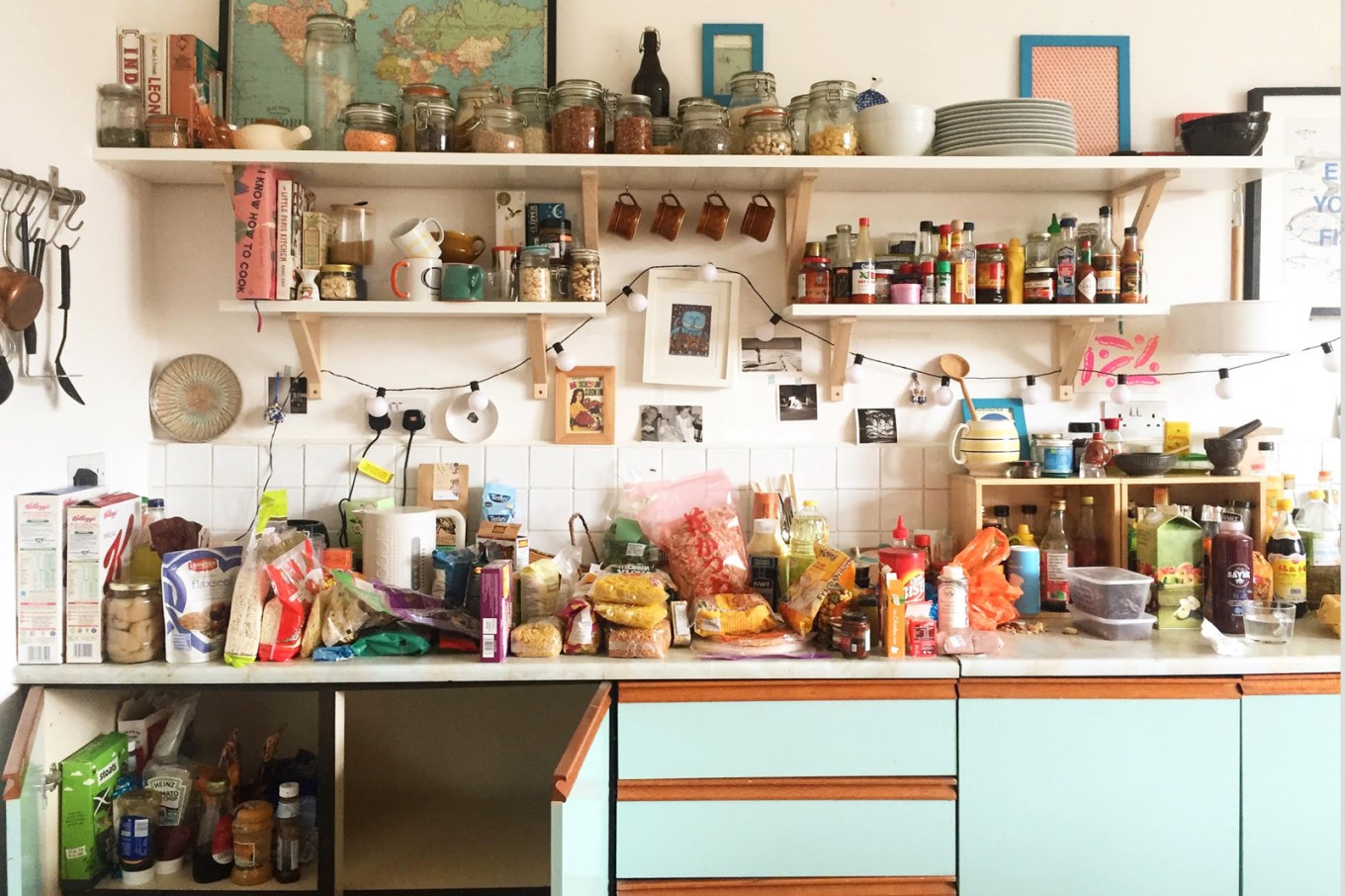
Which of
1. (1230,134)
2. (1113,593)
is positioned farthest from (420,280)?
(1230,134)

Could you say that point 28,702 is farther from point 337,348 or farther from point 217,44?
point 217,44

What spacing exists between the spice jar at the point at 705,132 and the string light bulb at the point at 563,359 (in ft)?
1.87

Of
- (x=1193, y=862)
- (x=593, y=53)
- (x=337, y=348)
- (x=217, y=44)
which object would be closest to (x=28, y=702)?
(x=337, y=348)

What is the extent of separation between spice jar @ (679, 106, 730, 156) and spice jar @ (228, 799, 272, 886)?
5.48 ft

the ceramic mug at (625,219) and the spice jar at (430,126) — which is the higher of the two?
the spice jar at (430,126)

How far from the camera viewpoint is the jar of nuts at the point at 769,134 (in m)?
2.20

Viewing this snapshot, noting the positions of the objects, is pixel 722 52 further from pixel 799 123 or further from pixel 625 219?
pixel 625 219

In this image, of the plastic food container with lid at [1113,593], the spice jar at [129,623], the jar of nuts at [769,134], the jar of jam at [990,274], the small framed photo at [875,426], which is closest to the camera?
the spice jar at [129,623]

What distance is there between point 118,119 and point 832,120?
160cm

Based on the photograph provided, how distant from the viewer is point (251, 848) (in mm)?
1972

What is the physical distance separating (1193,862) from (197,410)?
2447 millimetres

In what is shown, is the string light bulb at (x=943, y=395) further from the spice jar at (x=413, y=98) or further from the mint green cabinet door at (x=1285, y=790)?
the spice jar at (x=413, y=98)

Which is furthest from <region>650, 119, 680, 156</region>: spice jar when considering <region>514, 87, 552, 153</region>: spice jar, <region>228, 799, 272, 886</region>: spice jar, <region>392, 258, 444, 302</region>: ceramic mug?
<region>228, 799, 272, 886</region>: spice jar

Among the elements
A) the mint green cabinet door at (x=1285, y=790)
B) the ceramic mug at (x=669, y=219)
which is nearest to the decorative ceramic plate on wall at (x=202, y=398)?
the ceramic mug at (x=669, y=219)
